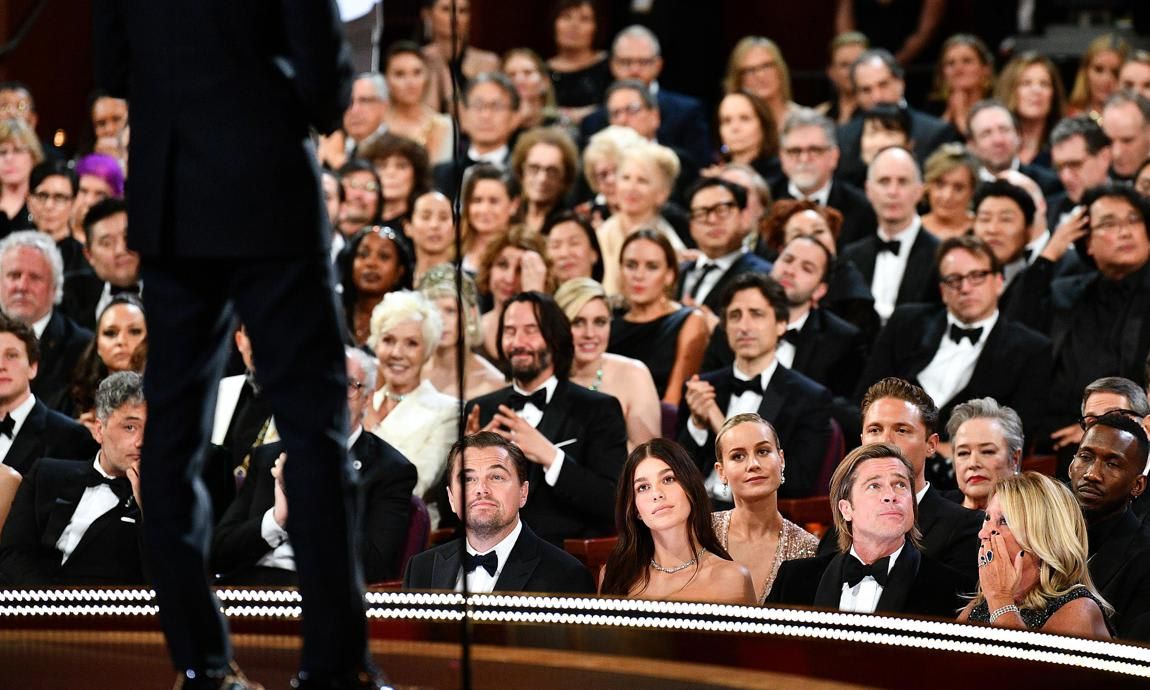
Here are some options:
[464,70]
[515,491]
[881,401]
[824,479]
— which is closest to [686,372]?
[824,479]

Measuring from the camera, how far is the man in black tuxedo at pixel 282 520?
16.8 ft

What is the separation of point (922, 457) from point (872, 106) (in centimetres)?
359

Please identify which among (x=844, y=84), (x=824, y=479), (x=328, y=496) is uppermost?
(x=844, y=84)

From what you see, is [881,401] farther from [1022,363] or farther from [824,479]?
[1022,363]

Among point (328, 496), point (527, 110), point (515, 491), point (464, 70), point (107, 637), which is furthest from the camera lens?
point (464, 70)

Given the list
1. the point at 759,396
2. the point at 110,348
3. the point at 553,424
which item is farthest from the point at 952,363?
the point at 110,348

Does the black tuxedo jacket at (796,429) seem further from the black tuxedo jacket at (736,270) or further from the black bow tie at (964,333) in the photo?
the black tuxedo jacket at (736,270)

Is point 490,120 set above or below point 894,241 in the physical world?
above

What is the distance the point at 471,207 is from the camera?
24.7 ft

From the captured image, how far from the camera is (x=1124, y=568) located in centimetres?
462

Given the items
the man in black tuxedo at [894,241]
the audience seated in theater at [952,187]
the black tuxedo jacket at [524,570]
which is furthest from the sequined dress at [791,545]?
the audience seated in theater at [952,187]

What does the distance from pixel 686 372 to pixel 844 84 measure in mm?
3252

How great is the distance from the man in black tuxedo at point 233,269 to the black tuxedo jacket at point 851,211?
5.19 m

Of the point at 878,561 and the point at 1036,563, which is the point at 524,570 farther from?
the point at 1036,563
